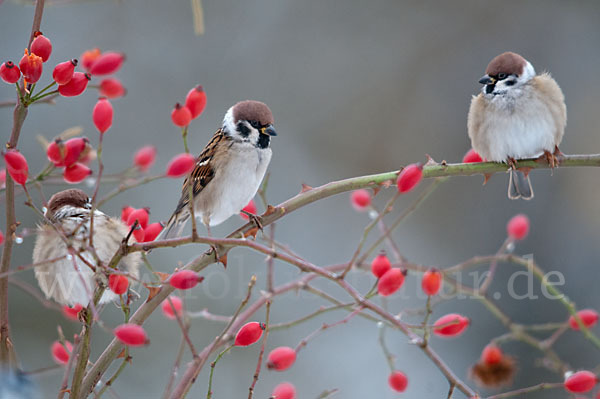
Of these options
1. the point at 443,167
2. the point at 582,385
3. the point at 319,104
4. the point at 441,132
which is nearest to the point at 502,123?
the point at 443,167

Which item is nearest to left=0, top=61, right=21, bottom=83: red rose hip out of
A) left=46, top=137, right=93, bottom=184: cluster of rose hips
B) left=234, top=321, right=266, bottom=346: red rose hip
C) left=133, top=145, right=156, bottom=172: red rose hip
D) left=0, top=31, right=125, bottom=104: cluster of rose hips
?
left=0, top=31, right=125, bottom=104: cluster of rose hips

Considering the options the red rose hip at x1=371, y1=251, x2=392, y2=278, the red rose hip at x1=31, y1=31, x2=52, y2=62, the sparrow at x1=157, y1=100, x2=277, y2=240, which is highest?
the sparrow at x1=157, y1=100, x2=277, y2=240

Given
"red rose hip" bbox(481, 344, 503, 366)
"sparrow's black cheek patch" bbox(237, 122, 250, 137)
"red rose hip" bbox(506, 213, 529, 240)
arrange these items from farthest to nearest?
"sparrow's black cheek patch" bbox(237, 122, 250, 137), "red rose hip" bbox(481, 344, 503, 366), "red rose hip" bbox(506, 213, 529, 240)

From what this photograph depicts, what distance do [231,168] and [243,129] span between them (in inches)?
6.4

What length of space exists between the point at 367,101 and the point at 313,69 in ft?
1.62

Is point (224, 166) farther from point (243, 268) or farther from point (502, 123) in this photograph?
point (243, 268)

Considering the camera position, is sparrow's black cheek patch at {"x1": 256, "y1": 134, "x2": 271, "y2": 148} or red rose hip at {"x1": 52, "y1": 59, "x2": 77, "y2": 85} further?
sparrow's black cheek patch at {"x1": 256, "y1": 134, "x2": 271, "y2": 148}

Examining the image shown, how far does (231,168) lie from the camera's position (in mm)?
2520

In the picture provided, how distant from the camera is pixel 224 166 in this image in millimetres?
2535

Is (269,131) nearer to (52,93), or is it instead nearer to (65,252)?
(65,252)

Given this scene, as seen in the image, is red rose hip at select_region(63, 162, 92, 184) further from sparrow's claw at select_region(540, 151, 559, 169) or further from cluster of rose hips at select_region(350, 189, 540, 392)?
sparrow's claw at select_region(540, 151, 559, 169)

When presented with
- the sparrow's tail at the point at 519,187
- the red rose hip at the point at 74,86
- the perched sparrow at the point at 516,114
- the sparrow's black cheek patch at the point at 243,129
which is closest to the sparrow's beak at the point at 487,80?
the perched sparrow at the point at 516,114

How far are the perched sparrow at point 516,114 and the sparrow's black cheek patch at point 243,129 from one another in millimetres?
858

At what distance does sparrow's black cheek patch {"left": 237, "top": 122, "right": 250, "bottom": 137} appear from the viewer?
255 cm
